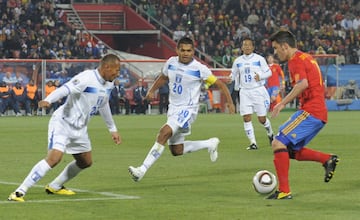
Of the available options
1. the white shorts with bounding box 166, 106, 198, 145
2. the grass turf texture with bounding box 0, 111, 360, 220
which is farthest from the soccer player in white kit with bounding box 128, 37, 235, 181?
the grass turf texture with bounding box 0, 111, 360, 220

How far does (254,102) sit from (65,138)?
11.1 metres

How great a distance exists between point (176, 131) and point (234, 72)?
27.5 ft

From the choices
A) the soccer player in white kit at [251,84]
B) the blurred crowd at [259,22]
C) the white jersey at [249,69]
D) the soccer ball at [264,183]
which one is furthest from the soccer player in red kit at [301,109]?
the blurred crowd at [259,22]

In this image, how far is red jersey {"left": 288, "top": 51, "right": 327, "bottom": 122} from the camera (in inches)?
511

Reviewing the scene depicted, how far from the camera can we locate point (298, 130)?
1310cm

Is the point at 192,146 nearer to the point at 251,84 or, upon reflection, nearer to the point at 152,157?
the point at 152,157

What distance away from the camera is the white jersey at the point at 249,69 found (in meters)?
23.5

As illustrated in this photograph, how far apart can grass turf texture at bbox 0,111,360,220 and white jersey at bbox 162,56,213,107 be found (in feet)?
4.12

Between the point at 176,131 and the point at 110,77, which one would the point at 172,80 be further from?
the point at 110,77

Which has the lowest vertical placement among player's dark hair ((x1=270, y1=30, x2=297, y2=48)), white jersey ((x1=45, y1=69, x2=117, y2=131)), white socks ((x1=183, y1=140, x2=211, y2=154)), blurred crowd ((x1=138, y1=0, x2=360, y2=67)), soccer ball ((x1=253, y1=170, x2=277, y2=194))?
soccer ball ((x1=253, y1=170, x2=277, y2=194))

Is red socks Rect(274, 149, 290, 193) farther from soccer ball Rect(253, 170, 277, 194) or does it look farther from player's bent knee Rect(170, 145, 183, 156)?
player's bent knee Rect(170, 145, 183, 156)

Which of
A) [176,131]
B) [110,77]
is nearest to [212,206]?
[110,77]

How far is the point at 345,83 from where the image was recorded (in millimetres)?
49125

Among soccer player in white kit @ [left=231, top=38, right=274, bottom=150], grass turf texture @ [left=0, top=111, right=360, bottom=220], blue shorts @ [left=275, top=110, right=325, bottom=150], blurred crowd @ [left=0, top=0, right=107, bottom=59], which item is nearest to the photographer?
grass turf texture @ [left=0, top=111, right=360, bottom=220]
